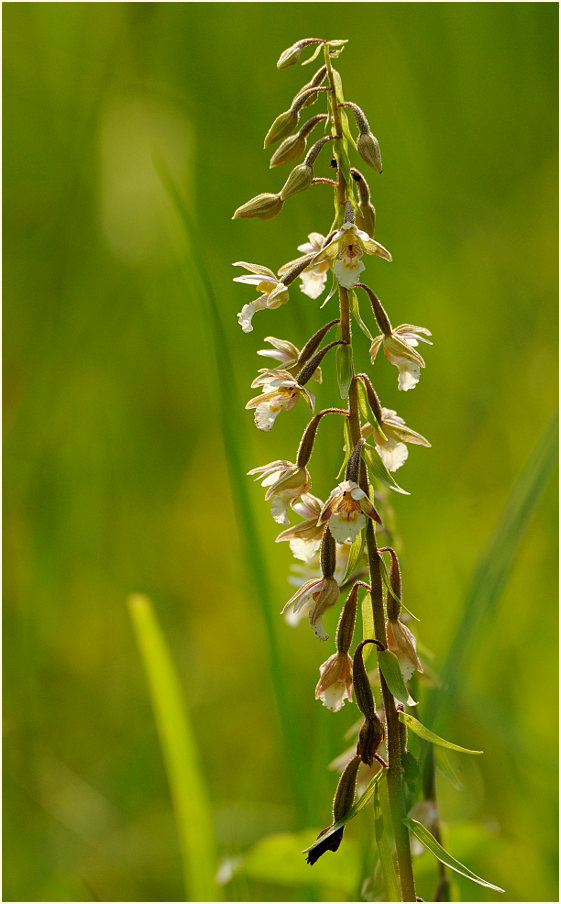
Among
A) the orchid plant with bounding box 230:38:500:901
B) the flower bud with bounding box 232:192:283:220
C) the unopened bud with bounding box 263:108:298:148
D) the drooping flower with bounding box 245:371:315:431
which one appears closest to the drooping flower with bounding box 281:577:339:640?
the orchid plant with bounding box 230:38:500:901

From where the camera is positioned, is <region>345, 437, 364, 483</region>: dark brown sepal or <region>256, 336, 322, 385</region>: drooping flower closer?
<region>345, 437, 364, 483</region>: dark brown sepal

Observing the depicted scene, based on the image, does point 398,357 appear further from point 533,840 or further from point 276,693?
point 533,840

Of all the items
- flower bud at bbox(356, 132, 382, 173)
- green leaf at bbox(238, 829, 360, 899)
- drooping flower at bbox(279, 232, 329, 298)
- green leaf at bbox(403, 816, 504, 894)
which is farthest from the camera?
green leaf at bbox(238, 829, 360, 899)

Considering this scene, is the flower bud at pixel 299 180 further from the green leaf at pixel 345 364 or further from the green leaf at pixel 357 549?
the green leaf at pixel 357 549

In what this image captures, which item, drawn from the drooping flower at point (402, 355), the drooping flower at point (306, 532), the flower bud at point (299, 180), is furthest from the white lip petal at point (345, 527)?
the flower bud at point (299, 180)

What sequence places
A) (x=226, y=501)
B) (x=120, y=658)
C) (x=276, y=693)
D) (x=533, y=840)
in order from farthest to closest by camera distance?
(x=226, y=501), (x=120, y=658), (x=533, y=840), (x=276, y=693)

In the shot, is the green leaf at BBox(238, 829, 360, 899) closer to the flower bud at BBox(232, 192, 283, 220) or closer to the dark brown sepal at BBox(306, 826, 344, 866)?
the dark brown sepal at BBox(306, 826, 344, 866)

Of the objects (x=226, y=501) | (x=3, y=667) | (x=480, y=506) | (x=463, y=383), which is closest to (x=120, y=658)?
(x=3, y=667)
